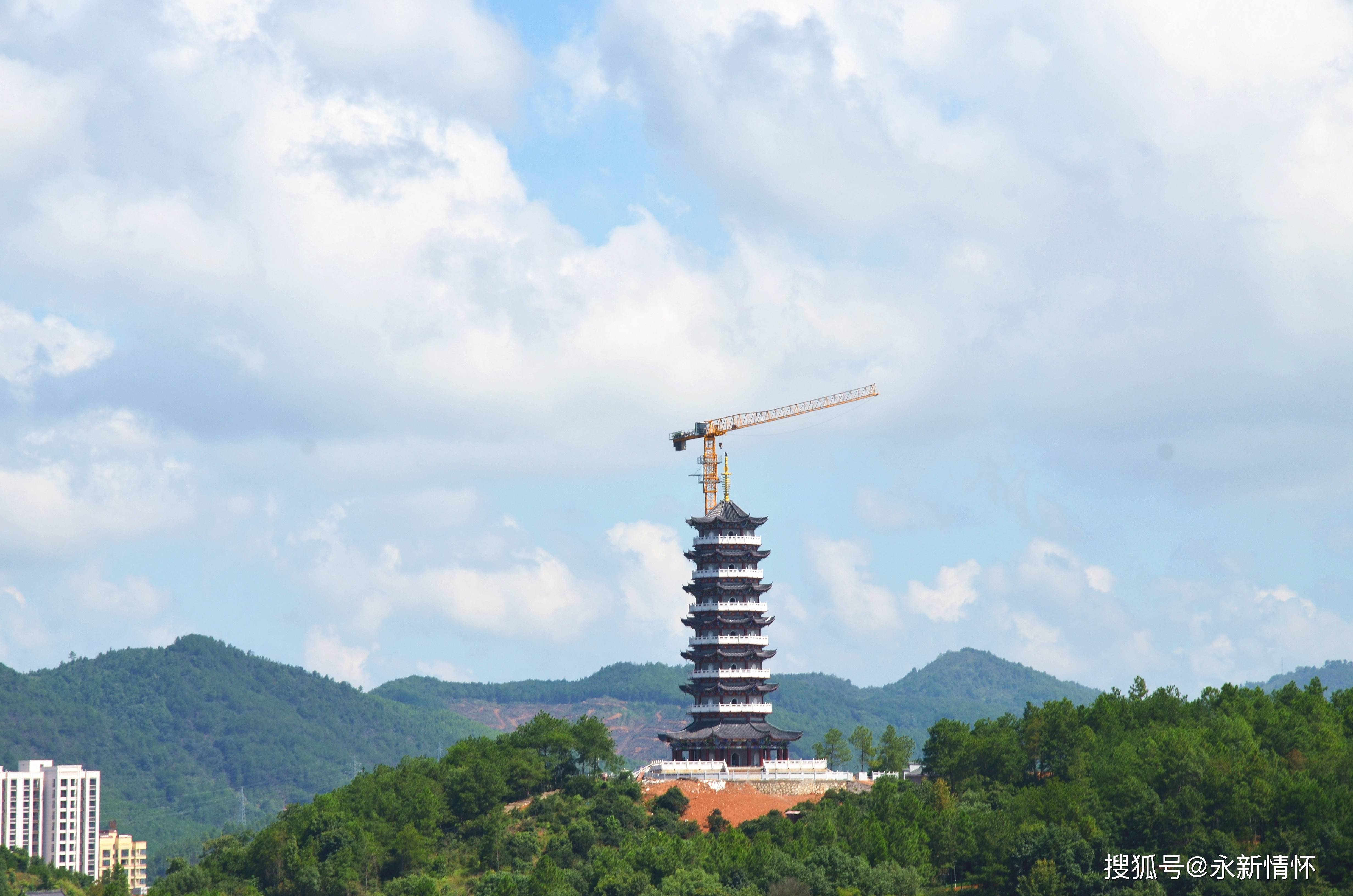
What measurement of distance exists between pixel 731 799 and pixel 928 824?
695 inches

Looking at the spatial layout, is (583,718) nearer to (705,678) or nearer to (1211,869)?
(705,678)

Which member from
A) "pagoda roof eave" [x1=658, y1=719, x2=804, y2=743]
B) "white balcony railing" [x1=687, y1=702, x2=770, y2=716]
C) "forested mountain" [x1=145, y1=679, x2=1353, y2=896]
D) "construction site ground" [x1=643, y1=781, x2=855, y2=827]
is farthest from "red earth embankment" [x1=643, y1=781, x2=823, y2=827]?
"white balcony railing" [x1=687, y1=702, x2=770, y2=716]

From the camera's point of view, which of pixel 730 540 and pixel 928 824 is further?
pixel 730 540

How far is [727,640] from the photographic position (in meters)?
135

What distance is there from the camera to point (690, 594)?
138000 millimetres

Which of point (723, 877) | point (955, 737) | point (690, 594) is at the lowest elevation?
point (723, 877)

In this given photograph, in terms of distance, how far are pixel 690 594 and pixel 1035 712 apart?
95.9ft

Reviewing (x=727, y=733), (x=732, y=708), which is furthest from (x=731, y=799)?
(x=732, y=708)

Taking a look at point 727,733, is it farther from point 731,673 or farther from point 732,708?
point 731,673

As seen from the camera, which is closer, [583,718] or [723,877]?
[723,877]

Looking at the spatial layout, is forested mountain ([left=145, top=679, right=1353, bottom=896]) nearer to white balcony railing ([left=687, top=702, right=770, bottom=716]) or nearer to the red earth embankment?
the red earth embankment

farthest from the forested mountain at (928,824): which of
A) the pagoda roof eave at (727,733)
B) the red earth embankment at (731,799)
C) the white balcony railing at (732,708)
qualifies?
the white balcony railing at (732,708)

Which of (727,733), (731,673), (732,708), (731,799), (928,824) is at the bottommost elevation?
(928,824)

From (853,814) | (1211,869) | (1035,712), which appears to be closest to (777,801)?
(853,814)
